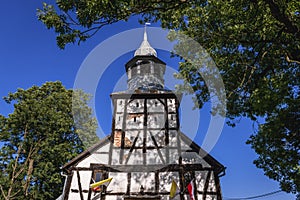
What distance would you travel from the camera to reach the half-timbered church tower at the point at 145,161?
31.8 feet

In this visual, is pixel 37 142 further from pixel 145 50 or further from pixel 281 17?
pixel 281 17

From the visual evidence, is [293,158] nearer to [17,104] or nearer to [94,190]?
[94,190]

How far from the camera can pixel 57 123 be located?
1997 cm

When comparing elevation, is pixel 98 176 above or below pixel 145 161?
below

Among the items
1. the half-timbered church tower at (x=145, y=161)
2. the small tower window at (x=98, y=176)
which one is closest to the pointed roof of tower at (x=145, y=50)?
the half-timbered church tower at (x=145, y=161)

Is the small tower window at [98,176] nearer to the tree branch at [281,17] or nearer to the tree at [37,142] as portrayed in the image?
the tree branch at [281,17]

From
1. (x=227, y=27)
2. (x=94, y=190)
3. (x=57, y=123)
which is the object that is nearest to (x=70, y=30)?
(x=227, y=27)

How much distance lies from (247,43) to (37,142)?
1736 cm

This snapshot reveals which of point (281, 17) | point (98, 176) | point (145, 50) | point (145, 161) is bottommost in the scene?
point (98, 176)

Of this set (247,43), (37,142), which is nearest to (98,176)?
(247,43)

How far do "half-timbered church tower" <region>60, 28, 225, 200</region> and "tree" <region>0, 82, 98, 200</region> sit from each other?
29.7ft

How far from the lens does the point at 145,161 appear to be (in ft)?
34.0

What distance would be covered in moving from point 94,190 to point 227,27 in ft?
23.6

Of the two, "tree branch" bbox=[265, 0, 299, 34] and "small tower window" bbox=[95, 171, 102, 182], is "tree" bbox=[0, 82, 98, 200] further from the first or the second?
"tree branch" bbox=[265, 0, 299, 34]
